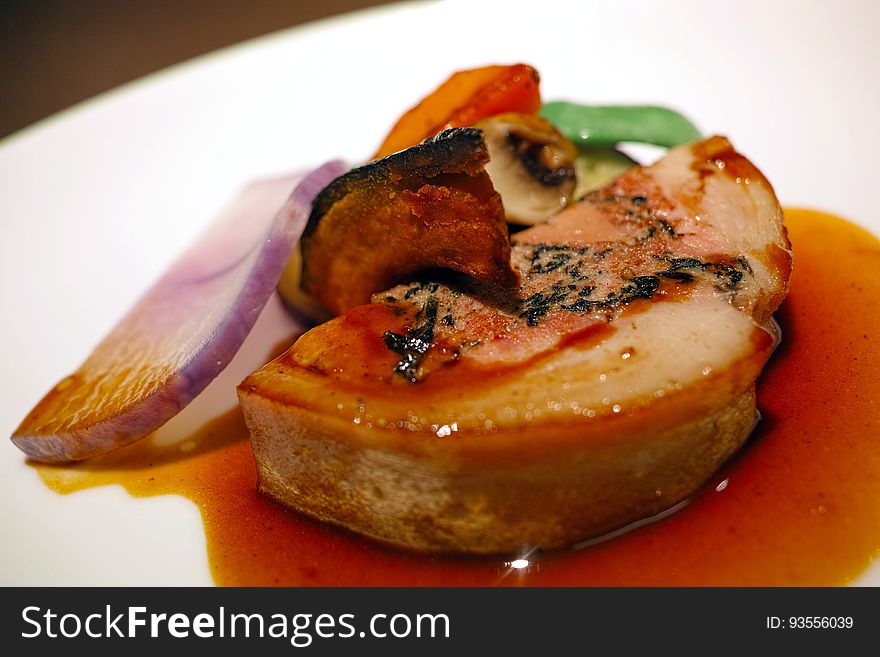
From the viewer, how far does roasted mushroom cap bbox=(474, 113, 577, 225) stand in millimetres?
2639

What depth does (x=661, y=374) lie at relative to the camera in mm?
1711

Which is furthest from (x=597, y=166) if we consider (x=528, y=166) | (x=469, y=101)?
(x=469, y=101)

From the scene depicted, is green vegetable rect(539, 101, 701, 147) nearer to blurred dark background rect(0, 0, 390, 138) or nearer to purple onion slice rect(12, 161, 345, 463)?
purple onion slice rect(12, 161, 345, 463)

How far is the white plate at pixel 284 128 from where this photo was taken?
2717 mm

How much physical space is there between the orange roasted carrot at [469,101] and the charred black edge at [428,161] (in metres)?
0.54

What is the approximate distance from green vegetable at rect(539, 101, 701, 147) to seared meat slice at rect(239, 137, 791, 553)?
1025 mm

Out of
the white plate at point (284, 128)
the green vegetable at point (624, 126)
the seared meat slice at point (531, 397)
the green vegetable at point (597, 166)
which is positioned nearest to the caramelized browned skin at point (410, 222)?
the seared meat slice at point (531, 397)

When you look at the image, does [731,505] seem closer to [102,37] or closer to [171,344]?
[171,344]

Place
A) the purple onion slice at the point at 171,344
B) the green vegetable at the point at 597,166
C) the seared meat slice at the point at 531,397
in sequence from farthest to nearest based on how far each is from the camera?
the green vegetable at the point at 597,166 < the purple onion slice at the point at 171,344 < the seared meat slice at the point at 531,397

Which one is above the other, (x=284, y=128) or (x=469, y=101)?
(x=469, y=101)

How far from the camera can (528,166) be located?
2.72m

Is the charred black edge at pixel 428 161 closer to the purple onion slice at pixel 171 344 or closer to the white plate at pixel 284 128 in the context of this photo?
the purple onion slice at pixel 171 344

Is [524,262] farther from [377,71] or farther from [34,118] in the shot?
[34,118]

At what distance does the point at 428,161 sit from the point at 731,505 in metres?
1.17
